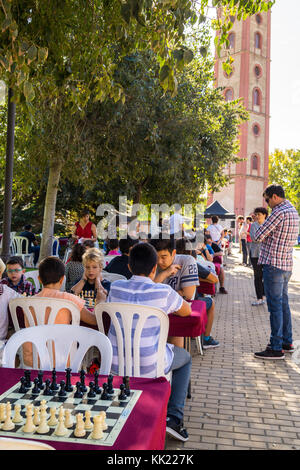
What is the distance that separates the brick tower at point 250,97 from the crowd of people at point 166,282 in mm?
45113

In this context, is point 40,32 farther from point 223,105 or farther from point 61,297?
point 223,105

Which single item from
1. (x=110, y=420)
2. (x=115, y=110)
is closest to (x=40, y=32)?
(x=110, y=420)

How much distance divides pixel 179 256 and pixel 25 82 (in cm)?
258

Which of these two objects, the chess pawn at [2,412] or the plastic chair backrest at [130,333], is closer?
the chess pawn at [2,412]

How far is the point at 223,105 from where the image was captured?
1928cm

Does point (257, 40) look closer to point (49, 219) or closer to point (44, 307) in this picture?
point (49, 219)

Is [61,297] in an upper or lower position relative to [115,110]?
lower

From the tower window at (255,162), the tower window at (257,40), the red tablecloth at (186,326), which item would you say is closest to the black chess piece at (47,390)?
the red tablecloth at (186,326)

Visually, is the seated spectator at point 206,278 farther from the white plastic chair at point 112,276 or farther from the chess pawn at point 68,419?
the chess pawn at point 68,419

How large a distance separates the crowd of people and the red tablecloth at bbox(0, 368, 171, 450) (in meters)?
0.91

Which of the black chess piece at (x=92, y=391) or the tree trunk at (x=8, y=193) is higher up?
the tree trunk at (x=8, y=193)

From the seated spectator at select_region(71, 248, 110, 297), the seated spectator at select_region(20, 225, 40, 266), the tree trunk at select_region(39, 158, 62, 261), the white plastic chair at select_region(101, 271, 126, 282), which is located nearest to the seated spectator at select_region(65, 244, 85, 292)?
the white plastic chair at select_region(101, 271, 126, 282)

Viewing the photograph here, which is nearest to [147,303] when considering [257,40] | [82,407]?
[82,407]

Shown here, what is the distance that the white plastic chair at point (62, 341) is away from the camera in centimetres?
307
